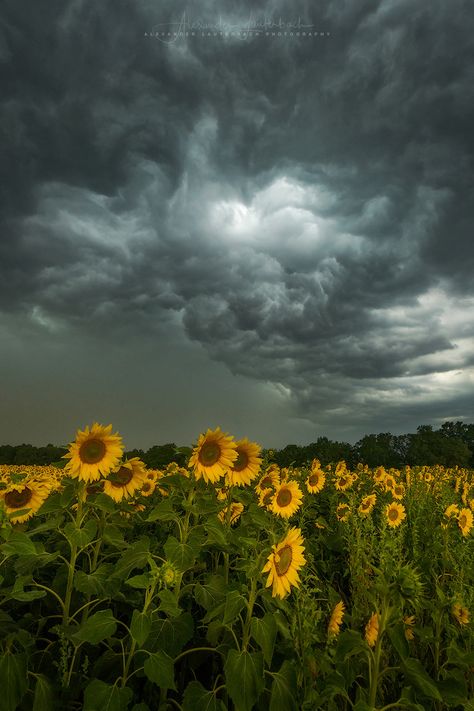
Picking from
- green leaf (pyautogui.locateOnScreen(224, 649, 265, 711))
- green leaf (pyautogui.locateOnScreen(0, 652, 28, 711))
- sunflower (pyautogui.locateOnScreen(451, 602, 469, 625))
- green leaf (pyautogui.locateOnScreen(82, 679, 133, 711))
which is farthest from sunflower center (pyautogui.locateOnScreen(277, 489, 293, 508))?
green leaf (pyautogui.locateOnScreen(0, 652, 28, 711))

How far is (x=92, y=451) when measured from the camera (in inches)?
175

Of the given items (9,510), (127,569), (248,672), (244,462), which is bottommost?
(248,672)

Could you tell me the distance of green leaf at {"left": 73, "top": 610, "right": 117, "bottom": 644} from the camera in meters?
3.04

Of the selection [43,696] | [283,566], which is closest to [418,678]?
[283,566]

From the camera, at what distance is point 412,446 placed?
26.0 m

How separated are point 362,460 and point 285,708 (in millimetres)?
20986

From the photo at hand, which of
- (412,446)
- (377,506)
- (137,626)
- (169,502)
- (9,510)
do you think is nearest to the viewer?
(137,626)

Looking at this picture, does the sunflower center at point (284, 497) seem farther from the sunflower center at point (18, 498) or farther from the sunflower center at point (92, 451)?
the sunflower center at point (18, 498)

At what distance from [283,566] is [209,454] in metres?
1.25

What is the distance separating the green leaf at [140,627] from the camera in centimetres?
291

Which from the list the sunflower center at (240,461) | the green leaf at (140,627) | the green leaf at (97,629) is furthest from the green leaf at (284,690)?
the sunflower center at (240,461)

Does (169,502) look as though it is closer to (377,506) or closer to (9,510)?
(9,510)

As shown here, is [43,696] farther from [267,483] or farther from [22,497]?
[267,483]

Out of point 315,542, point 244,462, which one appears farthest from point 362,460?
point 244,462
